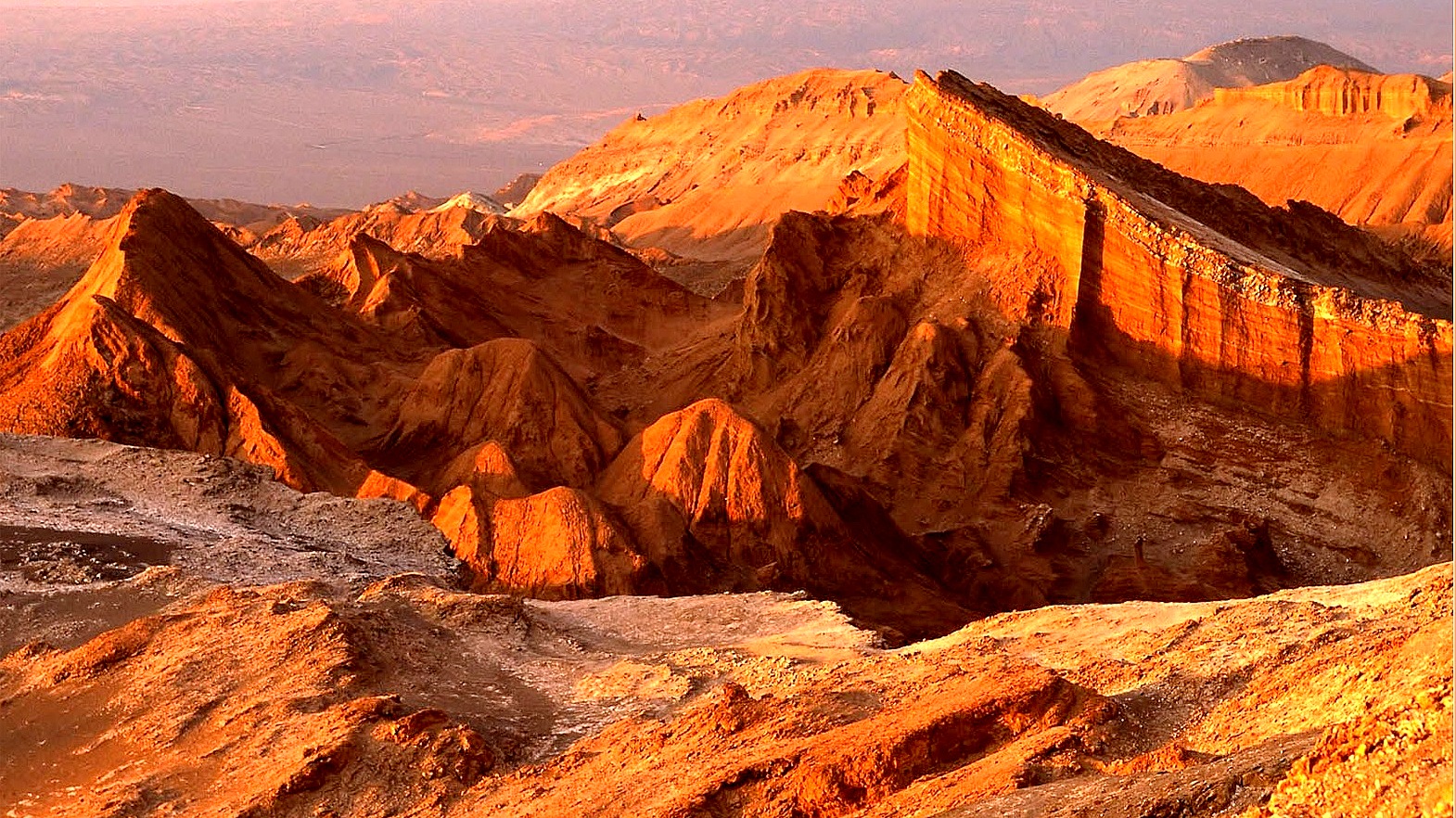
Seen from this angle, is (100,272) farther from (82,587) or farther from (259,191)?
(259,191)

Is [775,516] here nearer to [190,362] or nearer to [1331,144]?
[190,362]

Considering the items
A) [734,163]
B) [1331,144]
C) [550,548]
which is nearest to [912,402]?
[550,548]

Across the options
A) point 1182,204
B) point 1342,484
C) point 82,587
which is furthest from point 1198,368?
point 82,587

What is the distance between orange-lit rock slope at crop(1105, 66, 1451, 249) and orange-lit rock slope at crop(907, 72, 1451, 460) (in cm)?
3418

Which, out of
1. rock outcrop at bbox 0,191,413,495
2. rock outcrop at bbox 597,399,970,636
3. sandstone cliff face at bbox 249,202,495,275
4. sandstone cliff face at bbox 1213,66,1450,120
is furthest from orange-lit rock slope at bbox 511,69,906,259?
rock outcrop at bbox 597,399,970,636

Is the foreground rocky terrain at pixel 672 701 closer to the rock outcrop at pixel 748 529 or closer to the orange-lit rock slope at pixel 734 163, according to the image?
the rock outcrop at pixel 748 529

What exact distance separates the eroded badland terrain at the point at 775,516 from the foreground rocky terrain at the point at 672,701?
55mm

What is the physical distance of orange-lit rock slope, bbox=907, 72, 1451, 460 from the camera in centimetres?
3281

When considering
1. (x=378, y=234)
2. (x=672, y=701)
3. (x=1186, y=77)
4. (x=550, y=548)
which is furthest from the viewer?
(x=1186, y=77)

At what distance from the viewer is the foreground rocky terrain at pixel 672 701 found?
12.5m

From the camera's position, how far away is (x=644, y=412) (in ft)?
130

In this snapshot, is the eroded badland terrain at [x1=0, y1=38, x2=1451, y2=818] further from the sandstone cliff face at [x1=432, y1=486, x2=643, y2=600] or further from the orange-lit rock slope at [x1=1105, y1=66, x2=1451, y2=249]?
the orange-lit rock slope at [x1=1105, y1=66, x2=1451, y2=249]

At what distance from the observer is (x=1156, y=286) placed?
115ft

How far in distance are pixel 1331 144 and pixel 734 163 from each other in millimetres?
29493
